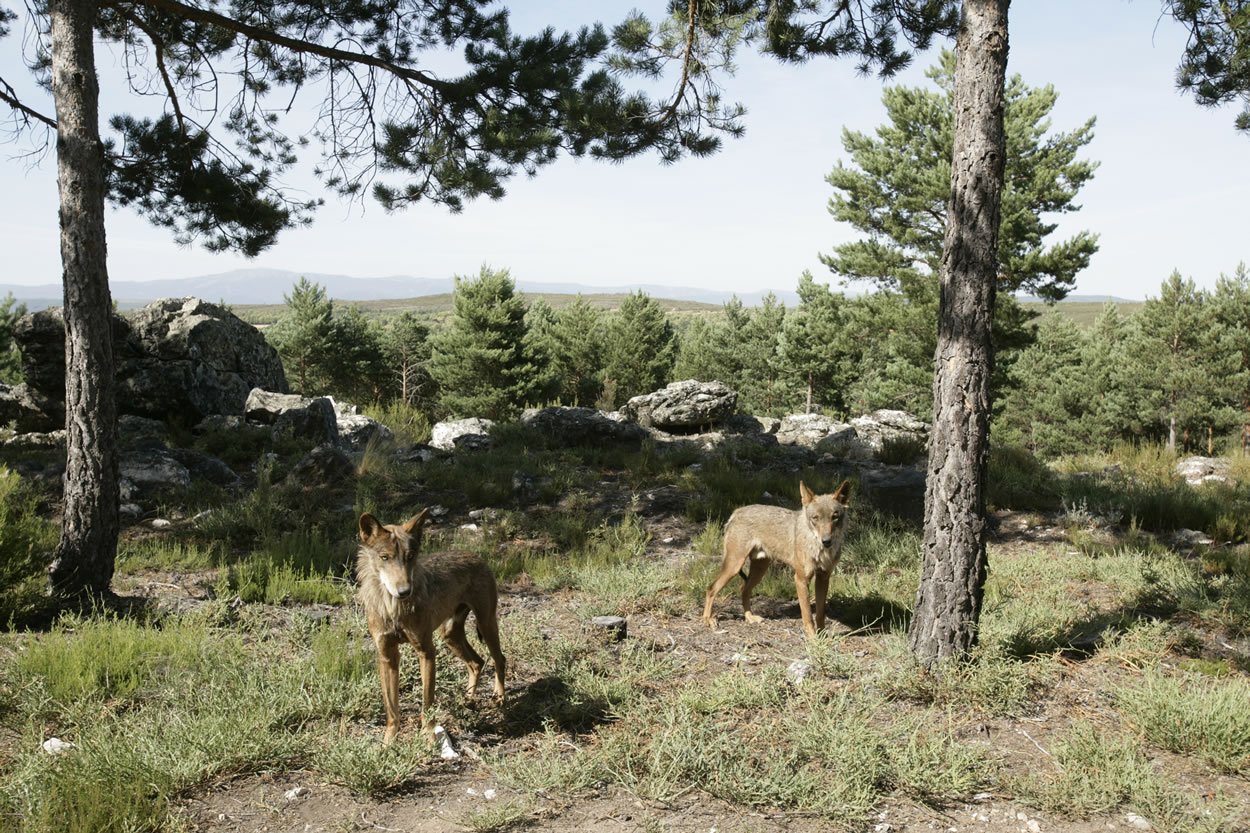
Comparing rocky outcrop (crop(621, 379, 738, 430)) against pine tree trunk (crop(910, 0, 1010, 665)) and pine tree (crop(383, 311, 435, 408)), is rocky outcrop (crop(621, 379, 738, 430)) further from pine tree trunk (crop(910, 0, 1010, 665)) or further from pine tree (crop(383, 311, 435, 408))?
pine tree (crop(383, 311, 435, 408))

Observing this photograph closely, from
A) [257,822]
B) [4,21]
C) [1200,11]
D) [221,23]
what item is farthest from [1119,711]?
[4,21]

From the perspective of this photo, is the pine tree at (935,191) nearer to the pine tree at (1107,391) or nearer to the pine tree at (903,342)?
the pine tree at (903,342)

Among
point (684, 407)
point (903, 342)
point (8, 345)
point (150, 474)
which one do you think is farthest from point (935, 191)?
point (8, 345)

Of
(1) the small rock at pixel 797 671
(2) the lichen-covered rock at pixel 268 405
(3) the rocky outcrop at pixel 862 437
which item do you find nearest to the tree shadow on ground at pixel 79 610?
(1) the small rock at pixel 797 671

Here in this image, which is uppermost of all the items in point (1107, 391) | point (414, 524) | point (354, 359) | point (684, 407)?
point (414, 524)

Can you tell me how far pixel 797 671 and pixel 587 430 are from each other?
8998 mm

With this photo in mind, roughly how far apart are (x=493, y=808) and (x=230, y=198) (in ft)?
30.2

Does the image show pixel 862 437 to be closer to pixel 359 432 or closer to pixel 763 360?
pixel 359 432

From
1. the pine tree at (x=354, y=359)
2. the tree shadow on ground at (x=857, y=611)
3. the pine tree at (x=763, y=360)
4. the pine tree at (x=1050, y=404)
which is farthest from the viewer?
the pine tree at (x=763, y=360)

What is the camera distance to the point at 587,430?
45.6 ft

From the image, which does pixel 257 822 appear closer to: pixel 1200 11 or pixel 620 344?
pixel 1200 11

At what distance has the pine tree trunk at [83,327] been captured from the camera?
6.18 meters

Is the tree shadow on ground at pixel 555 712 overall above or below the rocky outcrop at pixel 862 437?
below

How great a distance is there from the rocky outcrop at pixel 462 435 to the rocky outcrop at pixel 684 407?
3098mm
